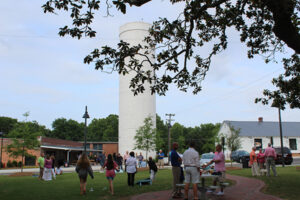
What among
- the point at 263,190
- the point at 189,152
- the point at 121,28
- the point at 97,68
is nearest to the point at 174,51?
the point at 97,68

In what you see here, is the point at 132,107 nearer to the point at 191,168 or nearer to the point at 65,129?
the point at 191,168

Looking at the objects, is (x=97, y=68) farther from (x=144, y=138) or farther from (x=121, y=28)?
(x=121, y=28)

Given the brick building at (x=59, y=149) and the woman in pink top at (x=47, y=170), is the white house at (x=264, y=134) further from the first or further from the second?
the woman in pink top at (x=47, y=170)

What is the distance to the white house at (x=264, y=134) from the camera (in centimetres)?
5759

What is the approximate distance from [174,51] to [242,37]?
3.80 m

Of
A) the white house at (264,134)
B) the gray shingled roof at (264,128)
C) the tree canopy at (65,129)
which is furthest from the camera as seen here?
the tree canopy at (65,129)

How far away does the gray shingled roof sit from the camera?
5875 cm

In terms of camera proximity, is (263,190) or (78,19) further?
(263,190)

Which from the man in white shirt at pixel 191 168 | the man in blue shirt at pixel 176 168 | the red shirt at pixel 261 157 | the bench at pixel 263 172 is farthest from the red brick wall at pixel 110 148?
the man in white shirt at pixel 191 168

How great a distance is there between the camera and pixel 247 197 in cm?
1038

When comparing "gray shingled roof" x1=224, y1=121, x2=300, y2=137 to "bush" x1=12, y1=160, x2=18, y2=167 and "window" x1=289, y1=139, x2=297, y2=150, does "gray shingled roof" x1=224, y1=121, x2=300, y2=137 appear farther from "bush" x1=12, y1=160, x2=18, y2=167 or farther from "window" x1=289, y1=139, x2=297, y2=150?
"bush" x1=12, y1=160, x2=18, y2=167

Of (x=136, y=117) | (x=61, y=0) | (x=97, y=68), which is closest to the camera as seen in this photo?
(x=61, y=0)

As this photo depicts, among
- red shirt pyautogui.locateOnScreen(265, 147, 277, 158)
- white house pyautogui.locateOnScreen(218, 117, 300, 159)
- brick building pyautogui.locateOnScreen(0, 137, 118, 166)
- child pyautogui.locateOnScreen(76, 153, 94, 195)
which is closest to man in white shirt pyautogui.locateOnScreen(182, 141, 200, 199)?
child pyautogui.locateOnScreen(76, 153, 94, 195)

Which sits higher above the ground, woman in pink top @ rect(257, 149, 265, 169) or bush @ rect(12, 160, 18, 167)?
woman in pink top @ rect(257, 149, 265, 169)
